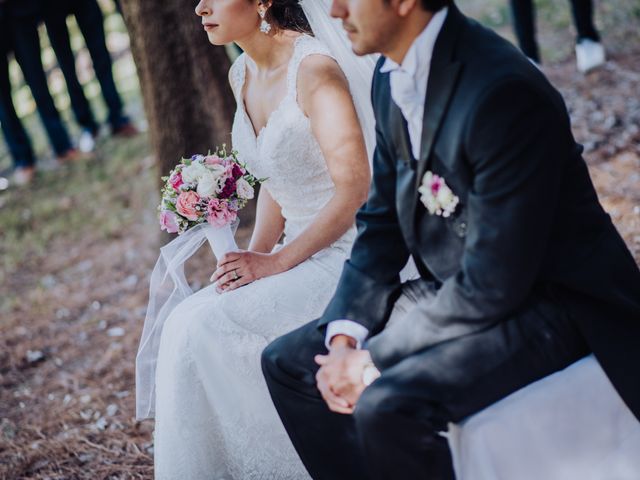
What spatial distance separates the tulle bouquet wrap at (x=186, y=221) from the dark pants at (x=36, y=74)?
6632 millimetres

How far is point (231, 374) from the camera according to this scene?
2861mm

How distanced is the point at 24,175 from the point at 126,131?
1382 millimetres

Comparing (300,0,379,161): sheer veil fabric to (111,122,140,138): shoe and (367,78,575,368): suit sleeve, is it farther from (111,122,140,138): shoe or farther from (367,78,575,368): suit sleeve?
(111,122,140,138): shoe

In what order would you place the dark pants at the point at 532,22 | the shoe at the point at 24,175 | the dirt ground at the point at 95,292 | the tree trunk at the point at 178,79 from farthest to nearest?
the shoe at the point at 24,175
the dark pants at the point at 532,22
the tree trunk at the point at 178,79
the dirt ground at the point at 95,292

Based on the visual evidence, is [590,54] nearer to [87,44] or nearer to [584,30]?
[584,30]

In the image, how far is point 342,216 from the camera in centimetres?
302

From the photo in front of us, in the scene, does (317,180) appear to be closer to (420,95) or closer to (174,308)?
(174,308)

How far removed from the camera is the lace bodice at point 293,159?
311 cm

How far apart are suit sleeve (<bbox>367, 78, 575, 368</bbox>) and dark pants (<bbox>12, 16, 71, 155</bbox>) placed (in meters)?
8.09

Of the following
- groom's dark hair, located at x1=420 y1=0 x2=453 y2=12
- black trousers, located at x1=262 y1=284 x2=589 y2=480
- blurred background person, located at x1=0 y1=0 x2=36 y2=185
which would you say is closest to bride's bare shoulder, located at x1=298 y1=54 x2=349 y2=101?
groom's dark hair, located at x1=420 y1=0 x2=453 y2=12

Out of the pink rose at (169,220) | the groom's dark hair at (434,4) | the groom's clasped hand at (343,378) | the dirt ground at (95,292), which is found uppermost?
the groom's dark hair at (434,4)

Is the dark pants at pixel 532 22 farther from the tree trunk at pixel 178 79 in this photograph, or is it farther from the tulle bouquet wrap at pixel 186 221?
the tulle bouquet wrap at pixel 186 221

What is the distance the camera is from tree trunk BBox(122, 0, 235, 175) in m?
5.40

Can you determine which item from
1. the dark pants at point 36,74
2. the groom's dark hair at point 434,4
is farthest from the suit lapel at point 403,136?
the dark pants at point 36,74
